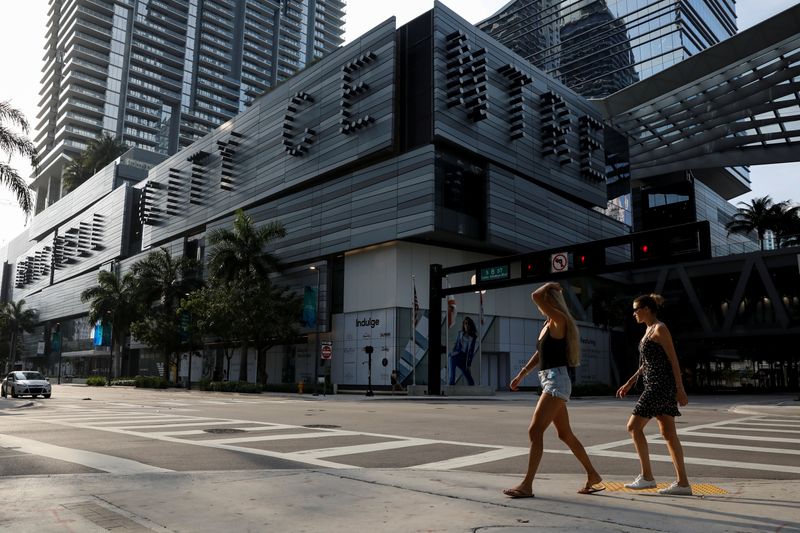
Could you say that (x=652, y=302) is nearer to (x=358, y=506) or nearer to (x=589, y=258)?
(x=358, y=506)

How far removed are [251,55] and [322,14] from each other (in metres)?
34.9

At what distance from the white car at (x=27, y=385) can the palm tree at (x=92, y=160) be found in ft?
305

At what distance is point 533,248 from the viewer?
43.9m

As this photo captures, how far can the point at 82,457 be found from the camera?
7.85 metres

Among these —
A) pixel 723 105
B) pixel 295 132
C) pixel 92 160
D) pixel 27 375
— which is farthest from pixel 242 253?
pixel 92 160

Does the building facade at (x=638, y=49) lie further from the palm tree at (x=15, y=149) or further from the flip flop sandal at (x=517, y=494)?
the flip flop sandal at (x=517, y=494)

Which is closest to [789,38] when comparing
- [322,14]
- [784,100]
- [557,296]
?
[784,100]

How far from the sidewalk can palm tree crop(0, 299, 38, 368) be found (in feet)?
354

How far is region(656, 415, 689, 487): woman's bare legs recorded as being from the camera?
208 inches

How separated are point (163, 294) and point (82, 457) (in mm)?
50832

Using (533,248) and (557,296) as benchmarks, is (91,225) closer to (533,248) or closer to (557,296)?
(533,248)

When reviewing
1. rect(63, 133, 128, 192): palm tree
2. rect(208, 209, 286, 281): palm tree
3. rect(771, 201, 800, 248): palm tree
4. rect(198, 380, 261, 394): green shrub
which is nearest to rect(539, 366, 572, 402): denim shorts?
rect(198, 380, 261, 394): green shrub

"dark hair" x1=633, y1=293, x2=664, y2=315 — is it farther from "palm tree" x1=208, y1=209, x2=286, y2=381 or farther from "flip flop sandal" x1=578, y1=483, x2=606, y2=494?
"palm tree" x1=208, y1=209, x2=286, y2=381

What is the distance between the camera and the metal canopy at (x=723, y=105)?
38594 mm
